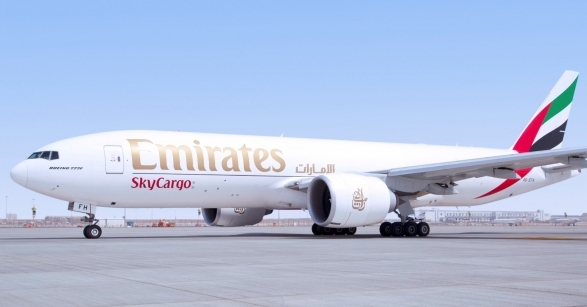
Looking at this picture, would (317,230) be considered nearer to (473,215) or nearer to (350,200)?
(350,200)

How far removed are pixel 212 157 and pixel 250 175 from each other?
1503mm

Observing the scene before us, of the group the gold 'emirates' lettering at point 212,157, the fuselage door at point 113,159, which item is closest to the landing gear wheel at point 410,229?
the gold 'emirates' lettering at point 212,157

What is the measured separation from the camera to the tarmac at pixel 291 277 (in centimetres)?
795

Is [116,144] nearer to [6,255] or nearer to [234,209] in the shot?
[234,209]

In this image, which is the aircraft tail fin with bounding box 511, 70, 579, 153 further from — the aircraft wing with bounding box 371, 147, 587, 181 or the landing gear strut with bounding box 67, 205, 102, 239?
the landing gear strut with bounding box 67, 205, 102, 239

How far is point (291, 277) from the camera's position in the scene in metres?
10.2

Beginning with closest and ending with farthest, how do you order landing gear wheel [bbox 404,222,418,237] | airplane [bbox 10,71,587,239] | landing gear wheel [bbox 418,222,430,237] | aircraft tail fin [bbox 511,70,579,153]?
airplane [bbox 10,71,587,239] → landing gear wheel [bbox 404,222,418,237] → landing gear wheel [bbox 418,222,430,237] → aircraft tail fin [bbox 511,70,579,153]

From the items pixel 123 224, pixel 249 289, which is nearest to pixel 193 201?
pixel 249 289

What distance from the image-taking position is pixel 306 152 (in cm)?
2583

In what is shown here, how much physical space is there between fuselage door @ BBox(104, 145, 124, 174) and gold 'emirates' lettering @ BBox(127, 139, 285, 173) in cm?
40

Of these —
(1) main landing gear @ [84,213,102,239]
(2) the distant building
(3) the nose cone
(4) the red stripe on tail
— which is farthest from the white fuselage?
(2) the distant building

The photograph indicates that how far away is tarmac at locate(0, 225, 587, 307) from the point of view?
26.1ft

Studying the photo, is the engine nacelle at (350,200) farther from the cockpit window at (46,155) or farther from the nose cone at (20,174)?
the nose cone at (20,174)

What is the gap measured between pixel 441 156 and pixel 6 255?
62.7ft
